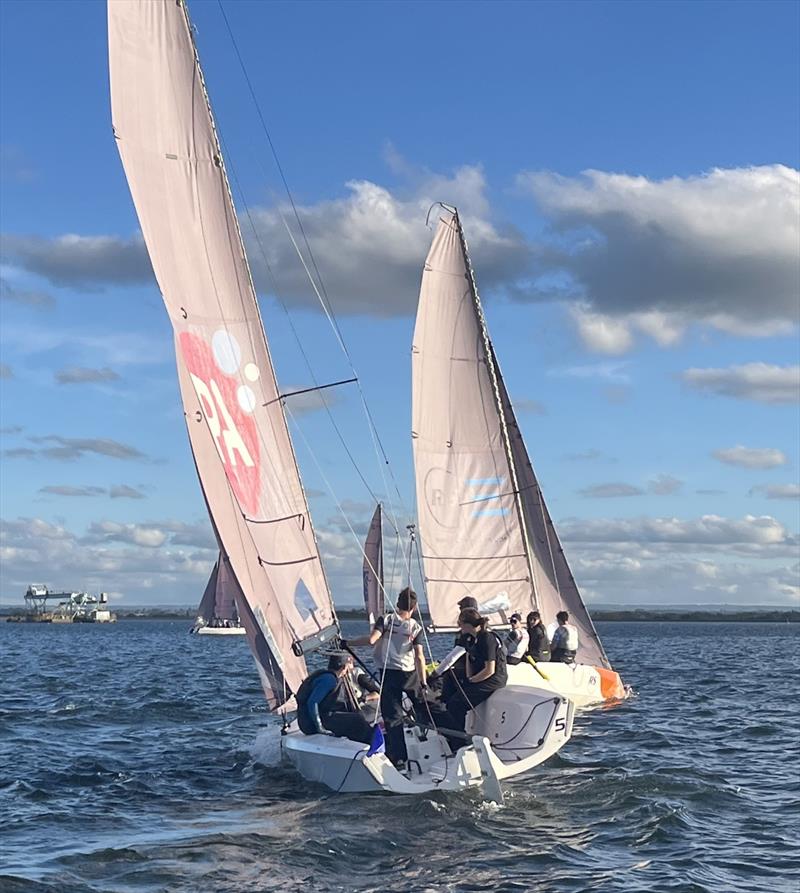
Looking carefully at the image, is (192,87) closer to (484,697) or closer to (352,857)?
(484,697)

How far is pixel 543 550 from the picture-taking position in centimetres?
2975

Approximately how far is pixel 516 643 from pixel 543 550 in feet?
18.4

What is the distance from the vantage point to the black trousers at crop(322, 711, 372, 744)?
47.4 feet

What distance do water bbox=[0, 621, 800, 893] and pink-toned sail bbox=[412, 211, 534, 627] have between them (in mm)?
7312

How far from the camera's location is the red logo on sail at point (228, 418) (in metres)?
15.3

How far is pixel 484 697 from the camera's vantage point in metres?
14.6

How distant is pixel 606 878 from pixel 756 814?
371 cm

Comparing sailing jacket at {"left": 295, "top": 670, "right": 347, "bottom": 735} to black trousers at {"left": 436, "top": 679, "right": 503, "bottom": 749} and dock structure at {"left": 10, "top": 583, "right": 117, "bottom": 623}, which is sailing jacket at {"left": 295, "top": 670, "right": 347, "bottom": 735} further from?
dock structure at {"left": 10, "top": 583, "right": 117, "bottom": 623}

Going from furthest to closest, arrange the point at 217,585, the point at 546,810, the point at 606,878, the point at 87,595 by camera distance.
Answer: the point at 87,595
the point at 217,585
the point at 546,810
the point at 606,878

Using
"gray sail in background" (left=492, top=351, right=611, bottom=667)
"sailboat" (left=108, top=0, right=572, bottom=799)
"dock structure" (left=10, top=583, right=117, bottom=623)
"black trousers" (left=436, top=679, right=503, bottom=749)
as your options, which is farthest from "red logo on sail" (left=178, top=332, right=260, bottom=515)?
"dock structure" (left=10, top=583, right=117, bottom=623)

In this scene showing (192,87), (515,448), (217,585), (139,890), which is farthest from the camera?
(217,585)

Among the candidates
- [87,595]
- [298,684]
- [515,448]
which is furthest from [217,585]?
[87,595]

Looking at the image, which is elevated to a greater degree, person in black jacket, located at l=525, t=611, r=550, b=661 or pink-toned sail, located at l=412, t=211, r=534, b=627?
pink-toned sail, located at l=412, t=211, r=534, b=627

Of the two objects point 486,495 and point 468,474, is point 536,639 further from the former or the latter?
point 468,474
